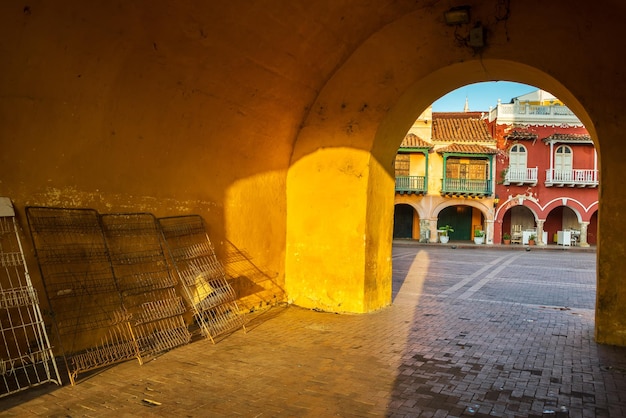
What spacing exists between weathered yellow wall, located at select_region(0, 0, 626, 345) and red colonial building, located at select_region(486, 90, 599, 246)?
2507 centimetres

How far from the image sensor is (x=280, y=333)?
6355mm

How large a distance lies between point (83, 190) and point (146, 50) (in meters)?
1.80

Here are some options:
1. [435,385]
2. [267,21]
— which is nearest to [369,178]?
[267,21]

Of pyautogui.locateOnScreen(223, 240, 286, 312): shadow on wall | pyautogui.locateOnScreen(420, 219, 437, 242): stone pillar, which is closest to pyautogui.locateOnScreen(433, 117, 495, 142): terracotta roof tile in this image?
pyautogui.locateOnScreen(420, 219, 437, 242): stone pillar

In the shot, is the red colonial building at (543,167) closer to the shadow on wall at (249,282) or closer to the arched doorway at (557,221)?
the arched doorway at (557,221)

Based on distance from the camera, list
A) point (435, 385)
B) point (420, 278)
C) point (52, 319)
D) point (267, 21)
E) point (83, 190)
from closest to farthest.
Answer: point (435, 385) → point (52, 319) → point (83, 190) → point (267, 21) → point (420, 278)

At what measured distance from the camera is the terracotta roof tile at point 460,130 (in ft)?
102

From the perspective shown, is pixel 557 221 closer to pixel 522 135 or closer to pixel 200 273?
pixel 522 135

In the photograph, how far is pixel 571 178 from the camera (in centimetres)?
2973

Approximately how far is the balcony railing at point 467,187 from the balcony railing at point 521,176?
1277 millimetres

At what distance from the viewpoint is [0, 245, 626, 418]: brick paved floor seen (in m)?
3.89

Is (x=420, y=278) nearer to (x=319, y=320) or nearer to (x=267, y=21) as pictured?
(x=319, y=320)

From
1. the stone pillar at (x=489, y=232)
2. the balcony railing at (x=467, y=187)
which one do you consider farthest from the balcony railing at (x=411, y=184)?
the stone pillar at (x=489, y=232)

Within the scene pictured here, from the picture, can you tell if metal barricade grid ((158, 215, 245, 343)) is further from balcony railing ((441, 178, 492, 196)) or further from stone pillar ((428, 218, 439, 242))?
balcony railing ((441, 178, 492, 196))
